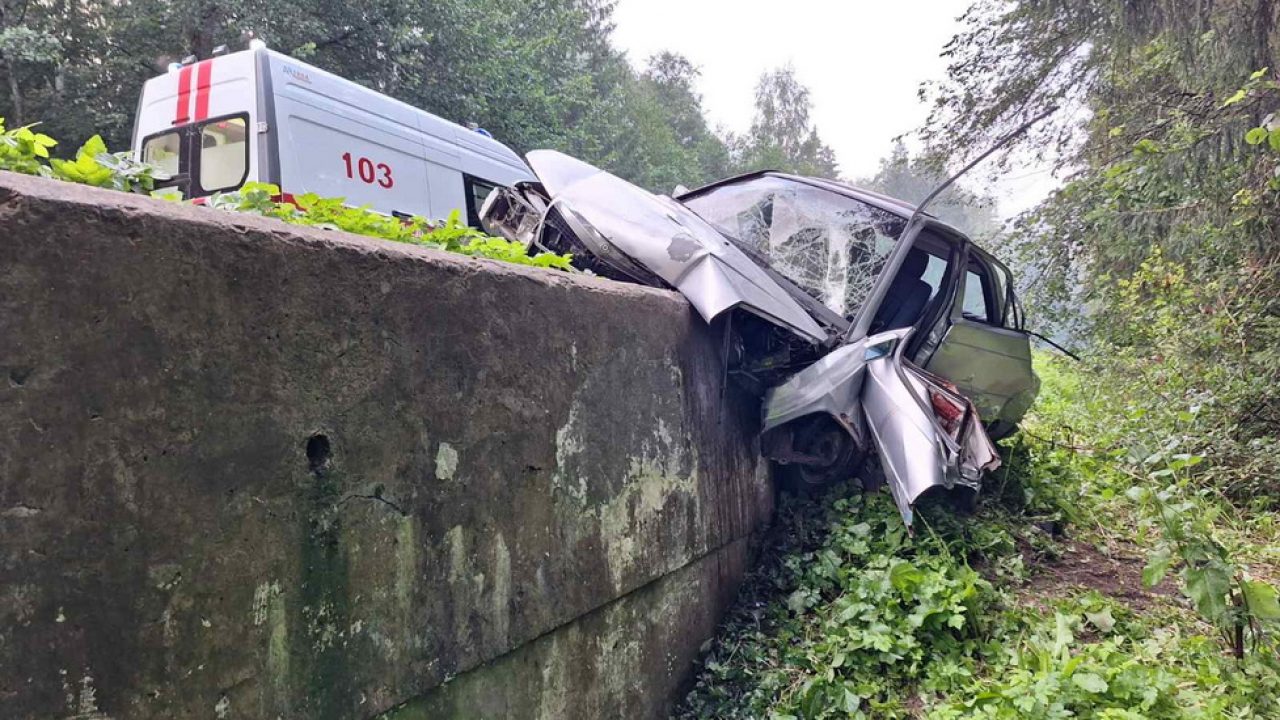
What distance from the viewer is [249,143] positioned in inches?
211

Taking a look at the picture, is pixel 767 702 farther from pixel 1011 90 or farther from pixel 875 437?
pixel 1011 90

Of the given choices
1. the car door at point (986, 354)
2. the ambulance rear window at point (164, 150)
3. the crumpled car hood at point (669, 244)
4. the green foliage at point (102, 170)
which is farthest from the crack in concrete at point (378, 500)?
the ambulance rear window at point (164, 150)

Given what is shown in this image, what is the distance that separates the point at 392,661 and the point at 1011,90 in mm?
10516

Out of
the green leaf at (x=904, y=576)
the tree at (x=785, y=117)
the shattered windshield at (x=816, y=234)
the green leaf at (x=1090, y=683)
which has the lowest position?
the green leaf at (x=1090, y=683)

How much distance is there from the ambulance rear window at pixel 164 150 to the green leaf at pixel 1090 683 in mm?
6923

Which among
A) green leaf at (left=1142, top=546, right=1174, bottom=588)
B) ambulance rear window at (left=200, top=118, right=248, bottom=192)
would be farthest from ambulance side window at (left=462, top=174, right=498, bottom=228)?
green leaf at (left=1142, top=546, right=1174, bottom=588)

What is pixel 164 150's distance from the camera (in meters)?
5.87

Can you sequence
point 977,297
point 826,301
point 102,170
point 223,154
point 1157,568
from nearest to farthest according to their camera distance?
point 102,170 → point 1157,568 → point 826,301 → point 977,297 → point 223,154

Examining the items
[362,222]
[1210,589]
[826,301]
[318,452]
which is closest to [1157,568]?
[1210,589]

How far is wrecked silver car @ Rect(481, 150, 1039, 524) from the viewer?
3201 mm

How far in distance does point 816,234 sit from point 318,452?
3257 millimetres

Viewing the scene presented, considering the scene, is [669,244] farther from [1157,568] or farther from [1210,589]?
[1210,589]

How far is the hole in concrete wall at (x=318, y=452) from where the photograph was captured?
156cm

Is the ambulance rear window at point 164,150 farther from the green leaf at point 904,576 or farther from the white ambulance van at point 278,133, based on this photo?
the green leaf at point 904,576
